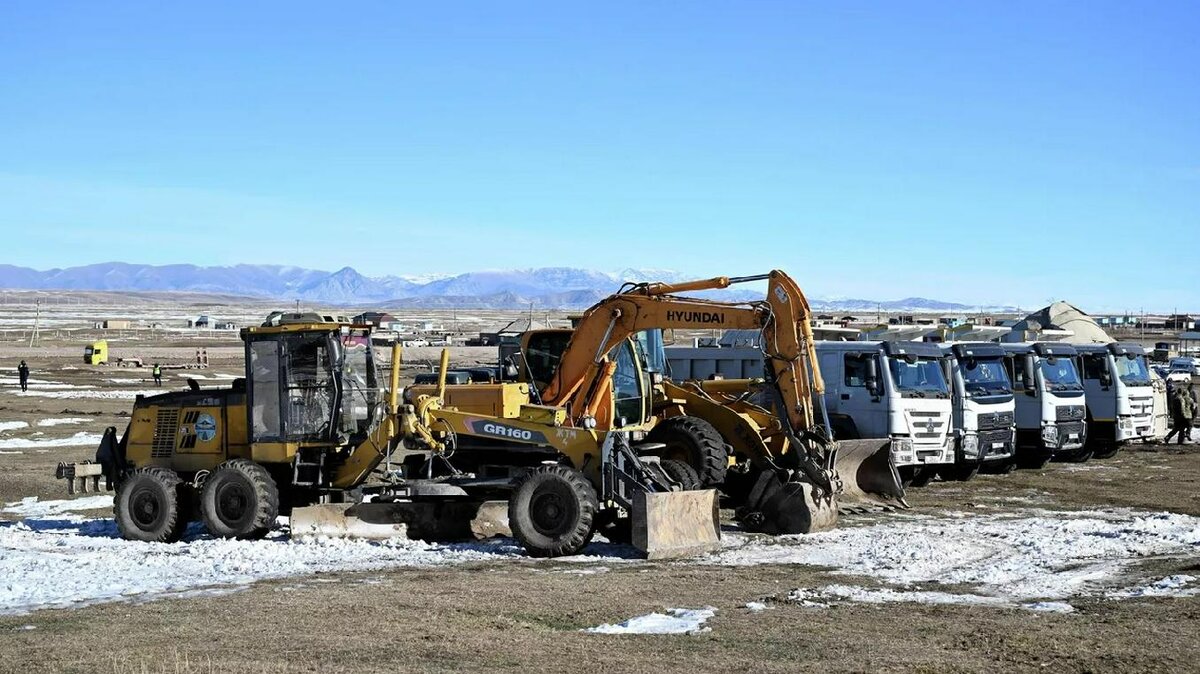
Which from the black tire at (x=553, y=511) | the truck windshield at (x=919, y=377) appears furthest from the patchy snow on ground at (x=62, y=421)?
the black tire at (x=553, y=511)

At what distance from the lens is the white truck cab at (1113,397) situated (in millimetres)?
28453

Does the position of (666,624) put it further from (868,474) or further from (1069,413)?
(1069,413)

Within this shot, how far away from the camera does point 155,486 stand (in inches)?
667

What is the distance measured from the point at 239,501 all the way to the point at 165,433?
1778 mm

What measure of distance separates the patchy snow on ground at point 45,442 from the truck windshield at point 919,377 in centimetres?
1709

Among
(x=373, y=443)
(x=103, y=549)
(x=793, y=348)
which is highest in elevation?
(x=793, y=348)

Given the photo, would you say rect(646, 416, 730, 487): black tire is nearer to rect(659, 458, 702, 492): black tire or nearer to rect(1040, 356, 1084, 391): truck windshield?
rect(659, 458, 702, 492): black tire

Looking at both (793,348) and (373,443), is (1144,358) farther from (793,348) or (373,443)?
(373,443)

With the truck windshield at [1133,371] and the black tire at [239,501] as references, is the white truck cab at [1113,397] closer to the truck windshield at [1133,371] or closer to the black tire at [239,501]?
the truck windshield at [1133,371]

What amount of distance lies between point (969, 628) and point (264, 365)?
9.21 metres

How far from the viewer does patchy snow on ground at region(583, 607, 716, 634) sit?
10.9m

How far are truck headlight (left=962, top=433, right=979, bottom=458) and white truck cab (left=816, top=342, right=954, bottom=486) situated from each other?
334 millimetres

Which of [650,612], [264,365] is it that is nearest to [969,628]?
[650,612]

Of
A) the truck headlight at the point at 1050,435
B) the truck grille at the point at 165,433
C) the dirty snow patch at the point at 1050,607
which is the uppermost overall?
the truck grille at the point at 165,433
